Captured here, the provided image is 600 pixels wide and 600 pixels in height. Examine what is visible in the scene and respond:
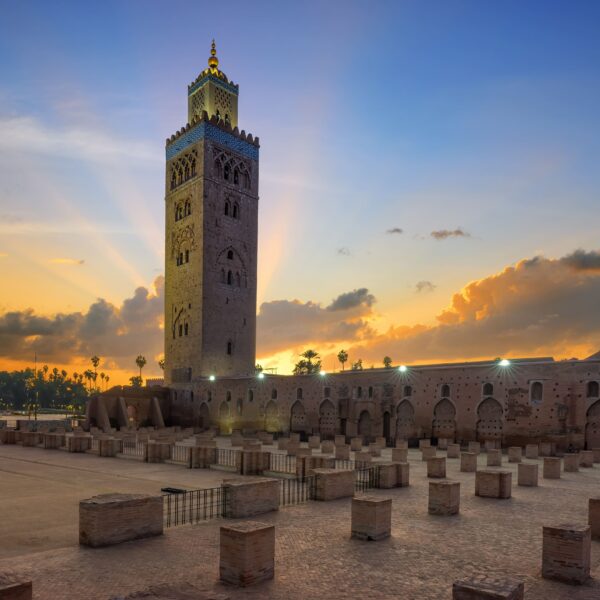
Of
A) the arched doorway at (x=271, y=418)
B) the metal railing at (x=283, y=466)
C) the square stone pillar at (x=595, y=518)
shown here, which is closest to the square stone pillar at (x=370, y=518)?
the square stone pillar at (x=595, y=518)

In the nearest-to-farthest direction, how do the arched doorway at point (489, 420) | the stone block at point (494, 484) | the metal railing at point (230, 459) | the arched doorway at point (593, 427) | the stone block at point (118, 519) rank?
the stone block at point (118, 519) < the stone block at point (494, 484) < the metal railing at point (230, 459) < the arched doorway at point (593, 427) < the arched doorway at point (489, 420)

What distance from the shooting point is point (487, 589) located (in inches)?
222

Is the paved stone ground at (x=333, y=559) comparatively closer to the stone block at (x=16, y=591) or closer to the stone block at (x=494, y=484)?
the stone block at (x=16, y=591)

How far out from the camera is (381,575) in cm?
714

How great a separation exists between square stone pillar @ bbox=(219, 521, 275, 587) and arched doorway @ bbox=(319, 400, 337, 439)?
2818 cm

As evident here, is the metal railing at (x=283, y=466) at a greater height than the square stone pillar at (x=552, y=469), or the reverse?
the square stone pillar at (x=552, y=469)

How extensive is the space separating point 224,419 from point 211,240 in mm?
15613

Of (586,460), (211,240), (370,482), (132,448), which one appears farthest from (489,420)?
(211,240)

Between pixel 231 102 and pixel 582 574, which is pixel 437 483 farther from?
pixel 231 102

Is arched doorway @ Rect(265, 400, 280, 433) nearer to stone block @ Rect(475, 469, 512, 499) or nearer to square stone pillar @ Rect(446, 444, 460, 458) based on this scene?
square stone pillar @ Rect(446, 444, 460, 458)

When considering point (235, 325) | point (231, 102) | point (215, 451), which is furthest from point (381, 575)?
point (231, 102)

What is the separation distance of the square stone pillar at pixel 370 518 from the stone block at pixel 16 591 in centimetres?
501

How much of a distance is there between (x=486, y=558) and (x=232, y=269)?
43.8m

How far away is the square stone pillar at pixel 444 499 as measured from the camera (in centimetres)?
1082
